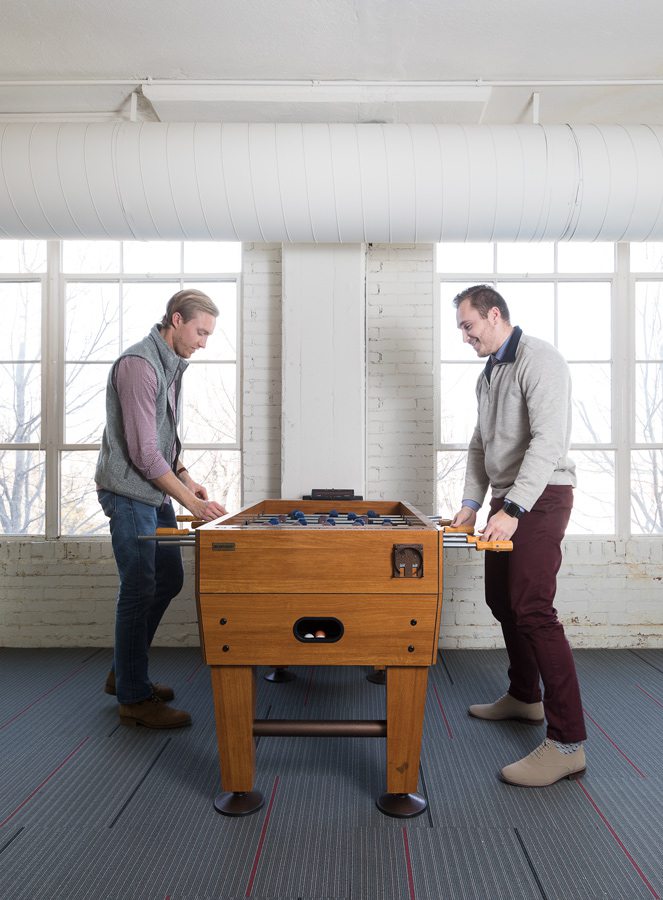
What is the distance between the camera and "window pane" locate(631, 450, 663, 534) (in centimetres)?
401

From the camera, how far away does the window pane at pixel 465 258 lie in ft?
13.1

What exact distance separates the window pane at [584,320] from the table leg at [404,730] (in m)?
2.68

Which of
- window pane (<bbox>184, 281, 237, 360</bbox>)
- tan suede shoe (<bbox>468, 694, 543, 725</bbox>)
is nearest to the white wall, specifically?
window pane (<bbox>184, 281, 237, 360</bbox>)

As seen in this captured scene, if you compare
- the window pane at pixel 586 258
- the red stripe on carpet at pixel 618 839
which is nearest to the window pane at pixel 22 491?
the red stripe on carpet at pixel 618 839

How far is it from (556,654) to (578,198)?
6.58ft

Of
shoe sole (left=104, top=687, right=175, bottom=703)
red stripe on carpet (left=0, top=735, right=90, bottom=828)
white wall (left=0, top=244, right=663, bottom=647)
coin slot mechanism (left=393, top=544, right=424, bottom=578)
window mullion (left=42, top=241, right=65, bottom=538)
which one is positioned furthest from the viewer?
window mullion (left=42, top=241, right=65, bottom=538)

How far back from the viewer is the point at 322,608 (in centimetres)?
195

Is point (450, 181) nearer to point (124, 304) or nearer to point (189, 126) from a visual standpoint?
point (189, 126)

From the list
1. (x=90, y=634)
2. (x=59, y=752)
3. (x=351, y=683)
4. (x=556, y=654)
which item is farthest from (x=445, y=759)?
(x=90, y=634)

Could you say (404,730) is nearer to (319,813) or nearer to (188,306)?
(319,813)

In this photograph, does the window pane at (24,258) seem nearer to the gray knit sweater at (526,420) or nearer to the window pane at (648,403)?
the gray knit sweater at (526,420)

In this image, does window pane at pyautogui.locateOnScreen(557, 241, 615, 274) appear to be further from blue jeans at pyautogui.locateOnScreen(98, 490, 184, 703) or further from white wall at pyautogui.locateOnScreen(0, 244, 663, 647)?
blue jeans at pyautogui.locateOnScreen(98, 490, 184, 703)

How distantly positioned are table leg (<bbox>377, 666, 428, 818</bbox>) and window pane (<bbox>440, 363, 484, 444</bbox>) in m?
2.18

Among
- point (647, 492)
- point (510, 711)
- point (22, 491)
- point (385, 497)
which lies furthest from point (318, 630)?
point (647, 492)
